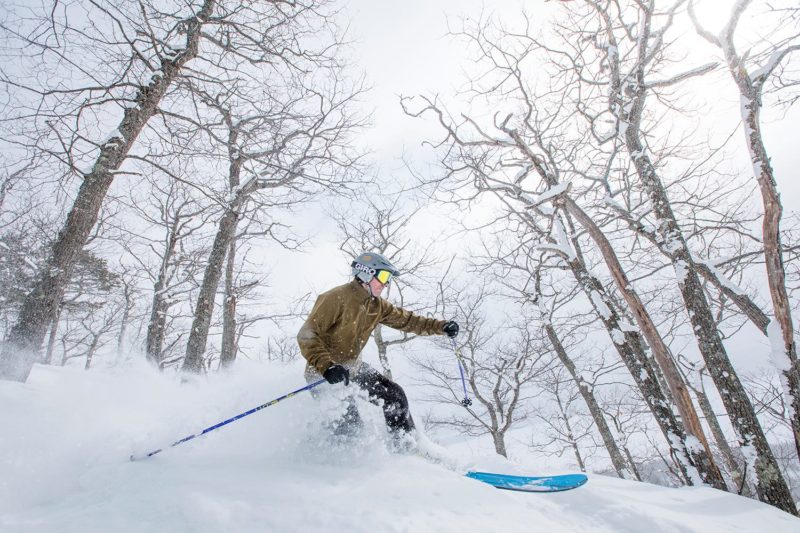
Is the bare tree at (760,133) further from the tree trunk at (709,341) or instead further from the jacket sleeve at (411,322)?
the jacket sleeve at (411,322)

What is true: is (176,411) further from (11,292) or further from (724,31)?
(11,292)

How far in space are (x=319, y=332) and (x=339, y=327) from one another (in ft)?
0.76

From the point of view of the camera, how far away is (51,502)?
2.30 metres

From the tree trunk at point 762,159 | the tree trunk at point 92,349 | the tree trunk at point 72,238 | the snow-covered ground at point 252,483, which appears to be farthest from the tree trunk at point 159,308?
the tree trunk at point 92,349

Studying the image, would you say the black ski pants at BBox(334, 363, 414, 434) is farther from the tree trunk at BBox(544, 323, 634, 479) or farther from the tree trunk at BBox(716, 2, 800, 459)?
the tree trunk at BBox(544, 323, 634, 479)

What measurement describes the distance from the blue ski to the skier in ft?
2.84

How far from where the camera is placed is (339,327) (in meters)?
3.97

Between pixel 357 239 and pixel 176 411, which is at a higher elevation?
pixel 357 239

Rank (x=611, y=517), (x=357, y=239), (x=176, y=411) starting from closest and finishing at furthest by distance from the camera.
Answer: (x=611, y=517) → (x=176, y=411) → (x=357, y=239)

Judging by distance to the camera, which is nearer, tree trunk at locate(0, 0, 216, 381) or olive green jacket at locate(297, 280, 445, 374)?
olive green jacket at locate(297, 280, 445, 374)

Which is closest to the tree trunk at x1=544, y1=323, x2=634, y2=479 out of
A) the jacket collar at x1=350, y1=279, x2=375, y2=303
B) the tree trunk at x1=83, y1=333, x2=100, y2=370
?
the jacket collar at x1=350, y1=279, x2=375, y2=303

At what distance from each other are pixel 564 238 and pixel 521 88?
4159 millimetres

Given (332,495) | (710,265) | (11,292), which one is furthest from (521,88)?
(11,292)

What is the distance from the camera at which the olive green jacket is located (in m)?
3.69
